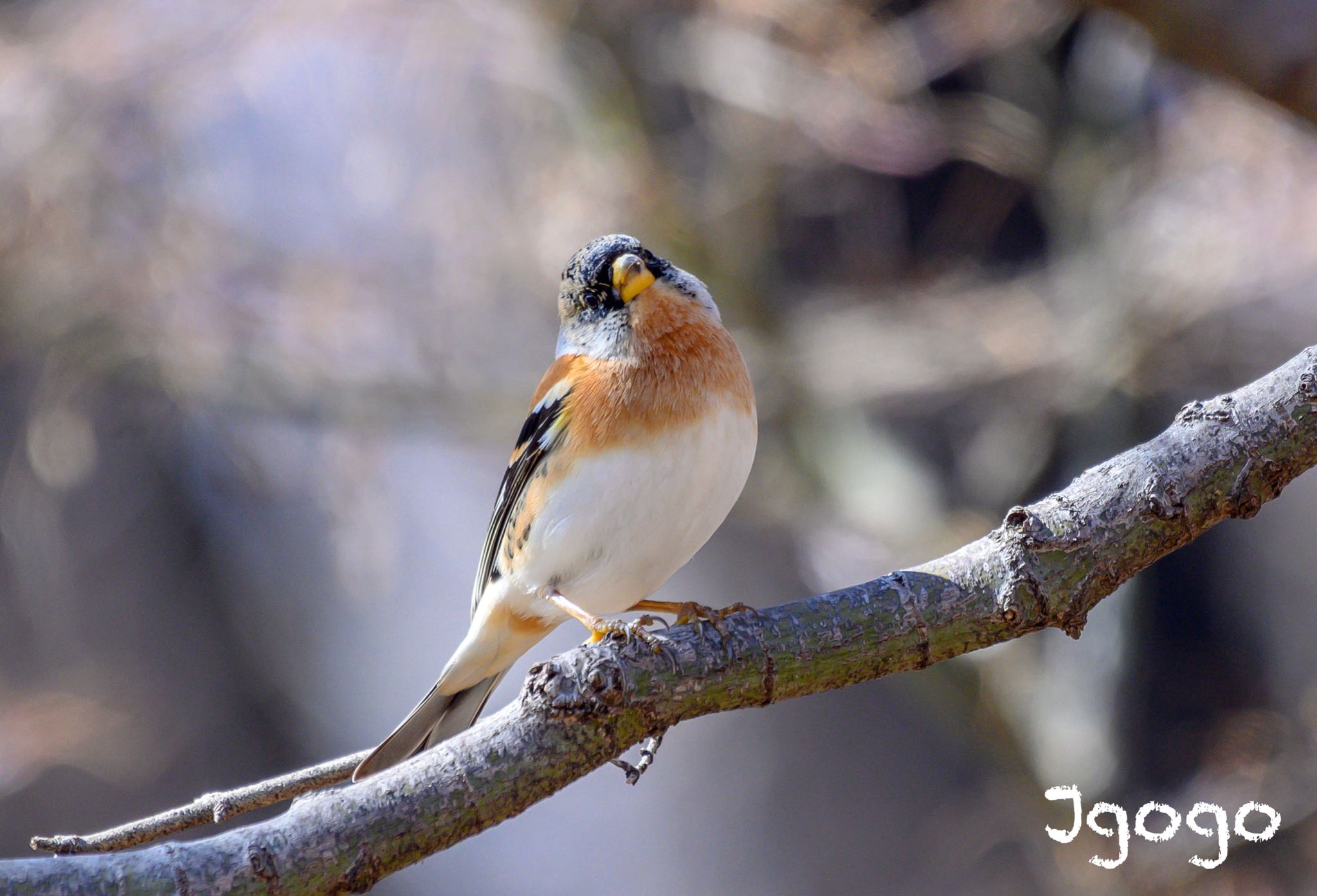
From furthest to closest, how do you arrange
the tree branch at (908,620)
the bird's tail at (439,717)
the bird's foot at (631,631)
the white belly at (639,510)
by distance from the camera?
the bird's tail at (439,717) → the white belly at (639,510) → the bird's foot at (631,631) → the tree branch at (908,620)

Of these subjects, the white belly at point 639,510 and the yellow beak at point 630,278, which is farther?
the yellow beak at point 630,278

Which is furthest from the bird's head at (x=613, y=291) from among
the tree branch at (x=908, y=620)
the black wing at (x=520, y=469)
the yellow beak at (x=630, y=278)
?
the tree branch at (x=908, y=620)

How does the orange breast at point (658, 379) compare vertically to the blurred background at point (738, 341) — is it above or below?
below

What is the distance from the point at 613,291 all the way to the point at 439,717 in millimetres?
1108

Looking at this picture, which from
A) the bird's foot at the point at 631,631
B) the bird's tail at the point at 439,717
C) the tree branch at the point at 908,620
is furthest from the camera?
the bird's tail at the point at 439,717

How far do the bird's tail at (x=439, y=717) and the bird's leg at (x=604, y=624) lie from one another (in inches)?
15.0

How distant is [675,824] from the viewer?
5.05 m

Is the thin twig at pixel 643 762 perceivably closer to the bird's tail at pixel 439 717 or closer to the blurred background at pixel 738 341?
the bird's tail at pixel 439 717

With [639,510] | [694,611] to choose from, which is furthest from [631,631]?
[639,510]

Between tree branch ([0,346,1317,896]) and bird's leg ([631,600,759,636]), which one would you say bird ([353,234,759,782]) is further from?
tree branch ([0,346,1317,896])

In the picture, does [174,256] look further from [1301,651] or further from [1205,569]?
[1301,651]

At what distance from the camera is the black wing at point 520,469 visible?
8.14 ft

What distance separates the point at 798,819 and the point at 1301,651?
232 cm

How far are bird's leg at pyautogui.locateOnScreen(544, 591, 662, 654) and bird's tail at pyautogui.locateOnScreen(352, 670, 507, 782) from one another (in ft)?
1.25
